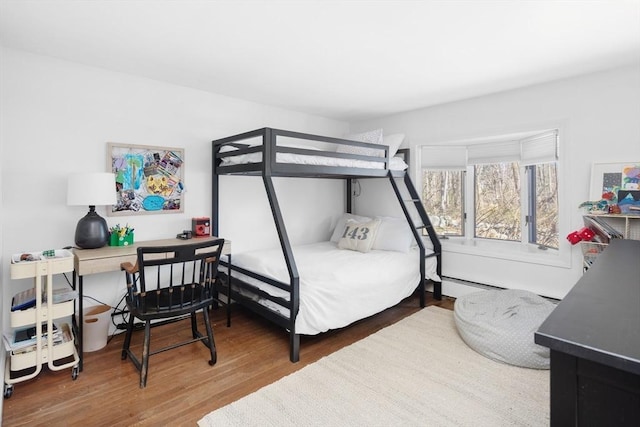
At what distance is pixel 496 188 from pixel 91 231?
13.5 feet

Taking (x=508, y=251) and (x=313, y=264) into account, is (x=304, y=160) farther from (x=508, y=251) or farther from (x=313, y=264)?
(x=508, y=251)

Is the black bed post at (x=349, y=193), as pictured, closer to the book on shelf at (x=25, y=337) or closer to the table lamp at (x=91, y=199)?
the table lamp at (x=91, y=199)

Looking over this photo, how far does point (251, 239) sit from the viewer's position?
3.72 meters

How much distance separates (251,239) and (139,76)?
1.90 meters

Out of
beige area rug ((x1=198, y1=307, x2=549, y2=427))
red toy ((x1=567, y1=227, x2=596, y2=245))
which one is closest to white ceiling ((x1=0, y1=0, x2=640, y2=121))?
red toy ((x1=567, y1=227, x2=596, y2=245))

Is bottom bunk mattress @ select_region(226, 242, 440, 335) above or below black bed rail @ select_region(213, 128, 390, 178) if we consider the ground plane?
below

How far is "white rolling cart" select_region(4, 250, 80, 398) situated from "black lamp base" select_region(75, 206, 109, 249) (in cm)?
24

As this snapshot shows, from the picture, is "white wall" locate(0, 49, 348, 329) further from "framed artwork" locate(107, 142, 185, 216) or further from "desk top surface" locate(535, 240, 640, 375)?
"desk top surface" locate(535, 240, 640, 375)

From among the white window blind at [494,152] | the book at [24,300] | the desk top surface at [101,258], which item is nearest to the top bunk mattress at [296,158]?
the white window blind at [494,152]

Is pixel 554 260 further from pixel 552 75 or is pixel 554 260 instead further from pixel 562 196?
pixel 552 75

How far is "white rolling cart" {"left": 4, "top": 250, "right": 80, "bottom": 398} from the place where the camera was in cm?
202

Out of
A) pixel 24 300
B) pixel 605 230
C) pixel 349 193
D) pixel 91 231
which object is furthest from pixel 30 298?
pixel 605 230

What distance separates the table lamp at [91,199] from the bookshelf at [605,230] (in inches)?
147

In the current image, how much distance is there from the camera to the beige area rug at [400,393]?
1.77 meters
